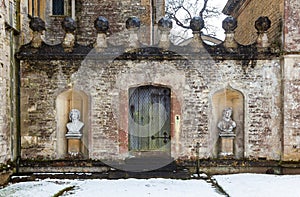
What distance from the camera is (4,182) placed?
9.10 meters

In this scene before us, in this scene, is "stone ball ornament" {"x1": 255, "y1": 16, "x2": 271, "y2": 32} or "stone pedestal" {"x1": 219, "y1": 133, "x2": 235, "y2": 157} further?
"stone pedestal" {"x1": 219, "y1": 133, "x2": 235, "y2": 157}

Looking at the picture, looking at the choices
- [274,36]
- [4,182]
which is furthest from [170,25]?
[4,182]

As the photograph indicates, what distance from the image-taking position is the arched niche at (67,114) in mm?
10430

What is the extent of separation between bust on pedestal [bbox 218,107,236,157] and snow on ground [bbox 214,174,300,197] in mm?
730

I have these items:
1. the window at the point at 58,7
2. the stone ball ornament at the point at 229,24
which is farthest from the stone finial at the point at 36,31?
the stone ball ornament at the point at 229,24

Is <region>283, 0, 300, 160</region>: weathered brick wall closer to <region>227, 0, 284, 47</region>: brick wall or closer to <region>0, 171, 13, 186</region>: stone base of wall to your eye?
<region>227, 0, 284, 47</region>: brick wall

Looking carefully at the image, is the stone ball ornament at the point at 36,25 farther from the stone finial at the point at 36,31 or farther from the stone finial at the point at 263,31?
the stone finial at the point at 263,31

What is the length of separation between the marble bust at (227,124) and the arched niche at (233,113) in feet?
0.80

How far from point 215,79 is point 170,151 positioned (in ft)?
7.32

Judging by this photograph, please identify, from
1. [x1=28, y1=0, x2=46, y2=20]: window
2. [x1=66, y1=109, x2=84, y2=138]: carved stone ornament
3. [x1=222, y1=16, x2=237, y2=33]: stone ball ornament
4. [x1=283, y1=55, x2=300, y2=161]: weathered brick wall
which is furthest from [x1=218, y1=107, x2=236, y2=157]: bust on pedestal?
[x1=28, y1=0, x2=46, y2=20]: window

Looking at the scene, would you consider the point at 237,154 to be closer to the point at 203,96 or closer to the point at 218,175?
the point at 218,175

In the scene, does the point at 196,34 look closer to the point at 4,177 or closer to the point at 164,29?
the point at 164,29

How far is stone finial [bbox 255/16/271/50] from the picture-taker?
33.3 feet

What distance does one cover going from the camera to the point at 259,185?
882 cm
